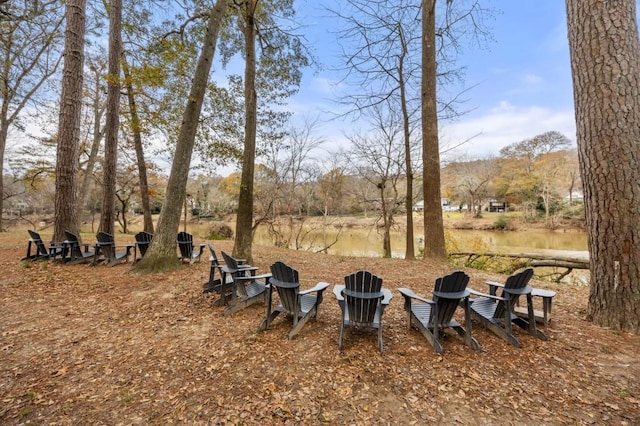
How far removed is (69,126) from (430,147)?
8.88 metres

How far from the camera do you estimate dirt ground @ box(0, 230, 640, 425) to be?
6.22ft

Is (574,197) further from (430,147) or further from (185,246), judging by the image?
(185,246)

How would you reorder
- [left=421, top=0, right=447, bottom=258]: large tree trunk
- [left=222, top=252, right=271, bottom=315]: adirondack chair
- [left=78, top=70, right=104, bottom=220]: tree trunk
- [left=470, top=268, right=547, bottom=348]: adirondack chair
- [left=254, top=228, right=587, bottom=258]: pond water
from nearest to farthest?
[left=470, top=268, right=547, bottom=348]: adirondack chair
[left=222, top=252, right=271, bottom=315]: adirondack chair
[left=421, top=0, right=447, bottom=258]: large tree trunk
[left=254, top=228, right=587, bottom=258]: pond water
[left=78, top=70, right=104, bottom=220]: tree trunk

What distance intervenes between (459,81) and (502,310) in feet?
24.6

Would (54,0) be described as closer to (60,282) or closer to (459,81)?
(60,282)

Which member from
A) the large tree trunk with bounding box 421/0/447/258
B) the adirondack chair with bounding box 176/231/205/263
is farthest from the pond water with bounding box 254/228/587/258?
the adirondack chair with bounding box 176/231/205/263

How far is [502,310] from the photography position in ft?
9.96

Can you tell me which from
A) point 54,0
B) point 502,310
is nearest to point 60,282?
point 502,310

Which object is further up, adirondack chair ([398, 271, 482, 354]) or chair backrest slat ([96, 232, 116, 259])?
chair backrest slat ([96, 232, 116, 259])

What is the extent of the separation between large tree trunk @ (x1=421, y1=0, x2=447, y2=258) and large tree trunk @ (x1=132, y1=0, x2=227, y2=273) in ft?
17.7

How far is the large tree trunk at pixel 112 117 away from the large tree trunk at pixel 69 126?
1.17 m

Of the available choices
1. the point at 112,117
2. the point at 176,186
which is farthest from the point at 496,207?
the point at 112,117

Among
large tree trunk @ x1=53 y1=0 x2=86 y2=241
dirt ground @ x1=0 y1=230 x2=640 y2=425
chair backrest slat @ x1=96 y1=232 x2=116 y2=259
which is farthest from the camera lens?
large tree trunk @ x1=53 y1=0 x2=86 y2=241

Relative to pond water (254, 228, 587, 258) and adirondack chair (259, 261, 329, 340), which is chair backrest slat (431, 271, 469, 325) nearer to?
adirondack chair (259, 261, 329, 340)
